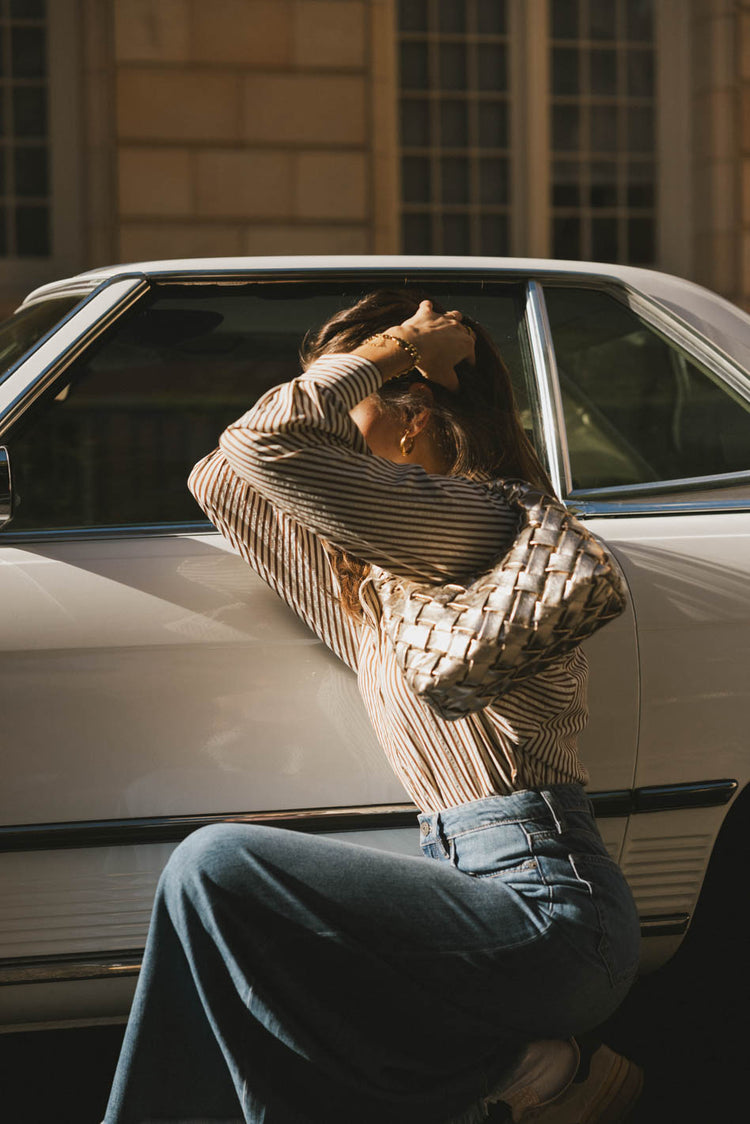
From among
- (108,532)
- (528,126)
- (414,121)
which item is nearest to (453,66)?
(414,121)

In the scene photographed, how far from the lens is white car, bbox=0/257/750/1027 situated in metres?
2.21

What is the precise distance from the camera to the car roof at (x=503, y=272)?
254 centimetres

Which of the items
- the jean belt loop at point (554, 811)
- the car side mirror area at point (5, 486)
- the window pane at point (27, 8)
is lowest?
the jean belt loop at point (554, 811)

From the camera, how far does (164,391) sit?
164 inches

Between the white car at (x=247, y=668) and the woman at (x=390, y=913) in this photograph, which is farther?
the white car at (x=247, y=668)

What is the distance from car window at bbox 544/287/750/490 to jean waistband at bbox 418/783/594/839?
102 centimetres

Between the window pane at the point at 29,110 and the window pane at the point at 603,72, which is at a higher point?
the window pane at the point at 603,72

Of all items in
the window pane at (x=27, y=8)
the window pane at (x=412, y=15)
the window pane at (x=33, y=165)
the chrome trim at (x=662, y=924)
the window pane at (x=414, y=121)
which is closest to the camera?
the chrome trim at (x=662, y=924)

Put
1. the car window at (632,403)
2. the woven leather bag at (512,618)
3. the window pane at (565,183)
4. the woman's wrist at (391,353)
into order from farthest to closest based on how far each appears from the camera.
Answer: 1. the window pane at (565,183)
2. the car window at (632,403)
3. the woman's wrist at (391,353)
4. the woven leather bag at (512,618)

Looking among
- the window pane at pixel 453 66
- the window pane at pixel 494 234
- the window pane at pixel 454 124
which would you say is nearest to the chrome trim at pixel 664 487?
the window pane at pixel 494 234

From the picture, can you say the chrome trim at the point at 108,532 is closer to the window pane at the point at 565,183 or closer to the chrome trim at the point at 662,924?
the chrome trim at the point at 662,924

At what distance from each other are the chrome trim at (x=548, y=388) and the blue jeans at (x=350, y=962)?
3.03ft

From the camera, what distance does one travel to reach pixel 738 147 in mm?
9328

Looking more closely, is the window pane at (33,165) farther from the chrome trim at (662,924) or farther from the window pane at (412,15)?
the chrome trim at (662,924)
